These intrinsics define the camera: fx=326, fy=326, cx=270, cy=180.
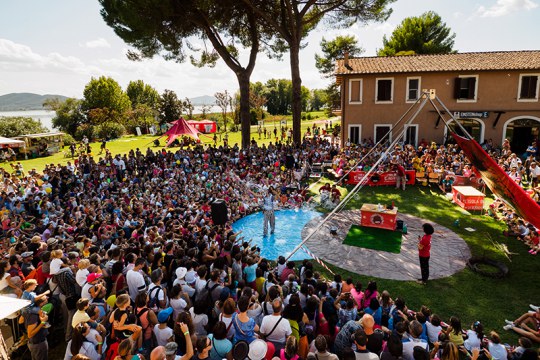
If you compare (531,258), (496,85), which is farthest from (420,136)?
(531,258)

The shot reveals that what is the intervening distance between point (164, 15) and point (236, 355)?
2136cm

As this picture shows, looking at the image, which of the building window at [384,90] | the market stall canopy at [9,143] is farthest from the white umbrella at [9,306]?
the market stall canopy at [9,143]

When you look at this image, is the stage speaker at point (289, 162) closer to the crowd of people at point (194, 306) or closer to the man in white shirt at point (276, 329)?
the crowd of people at point (194, 306)

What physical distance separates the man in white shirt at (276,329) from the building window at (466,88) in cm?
2460

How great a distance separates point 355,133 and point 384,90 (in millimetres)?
3820

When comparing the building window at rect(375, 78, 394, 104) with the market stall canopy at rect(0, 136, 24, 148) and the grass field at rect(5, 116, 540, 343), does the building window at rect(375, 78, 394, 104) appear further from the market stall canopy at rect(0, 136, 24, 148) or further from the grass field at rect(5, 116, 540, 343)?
the market stall canopy at rect(0, 136, 24, 148)

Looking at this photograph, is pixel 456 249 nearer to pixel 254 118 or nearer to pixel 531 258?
pixel 531 258

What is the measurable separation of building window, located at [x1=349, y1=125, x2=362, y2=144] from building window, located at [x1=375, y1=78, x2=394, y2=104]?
2391mm

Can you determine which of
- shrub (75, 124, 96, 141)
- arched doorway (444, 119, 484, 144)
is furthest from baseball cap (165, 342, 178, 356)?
shrub (75, 124, 96, 141)

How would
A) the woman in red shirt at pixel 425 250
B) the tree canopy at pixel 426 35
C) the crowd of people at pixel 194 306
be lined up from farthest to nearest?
the tree canopy at pixel 426 35
the woman in red shirt at pixel 425 250
the crowd of people at pixel 194 306

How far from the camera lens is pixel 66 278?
20.6 ft

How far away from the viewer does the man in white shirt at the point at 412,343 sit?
4730 millimetres

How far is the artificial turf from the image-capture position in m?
11.2

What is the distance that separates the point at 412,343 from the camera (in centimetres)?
479
